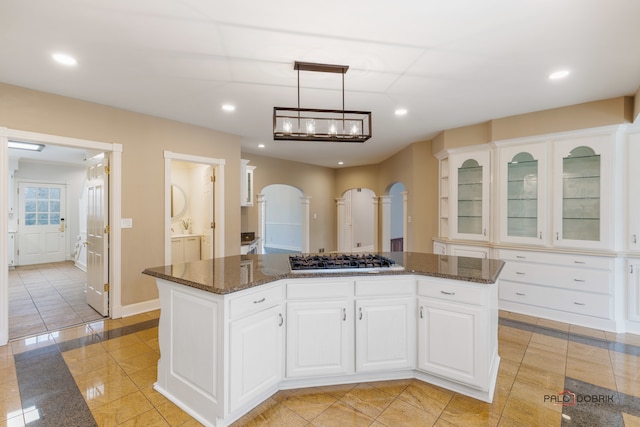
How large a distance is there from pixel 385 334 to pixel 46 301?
488cm

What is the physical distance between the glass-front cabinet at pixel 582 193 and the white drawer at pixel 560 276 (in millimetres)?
306

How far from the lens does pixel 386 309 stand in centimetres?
229

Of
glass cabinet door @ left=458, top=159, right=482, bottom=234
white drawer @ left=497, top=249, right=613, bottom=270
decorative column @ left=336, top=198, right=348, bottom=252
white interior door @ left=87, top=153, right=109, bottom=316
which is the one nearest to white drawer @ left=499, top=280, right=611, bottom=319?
white drawer @ left=497, top=249, right=613, bottom=270

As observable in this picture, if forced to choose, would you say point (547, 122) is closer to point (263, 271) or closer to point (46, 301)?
point (263, 271)

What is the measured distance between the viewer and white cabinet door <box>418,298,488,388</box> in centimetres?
208

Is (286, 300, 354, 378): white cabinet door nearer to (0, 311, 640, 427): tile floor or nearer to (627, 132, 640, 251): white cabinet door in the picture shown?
(0, 311, 640, 427): tile floor

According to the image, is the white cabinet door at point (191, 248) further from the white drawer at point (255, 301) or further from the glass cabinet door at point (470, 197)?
the glass cabinet door at point (470, 197)

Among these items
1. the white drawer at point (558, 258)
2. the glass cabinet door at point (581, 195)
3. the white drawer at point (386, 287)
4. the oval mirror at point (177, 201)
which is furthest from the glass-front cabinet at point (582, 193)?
the oval mirror at point (177, 201)

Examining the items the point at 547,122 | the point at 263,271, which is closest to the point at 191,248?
the point at 263,271

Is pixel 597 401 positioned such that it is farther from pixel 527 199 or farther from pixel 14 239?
pixel 14 239

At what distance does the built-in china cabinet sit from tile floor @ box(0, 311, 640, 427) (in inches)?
25.7

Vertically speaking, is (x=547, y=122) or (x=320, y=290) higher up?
(x=547, y=122)

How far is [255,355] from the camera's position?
1982 millimetres

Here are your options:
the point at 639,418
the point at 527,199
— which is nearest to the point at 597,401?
the point at 639,418
